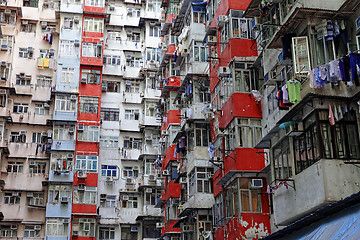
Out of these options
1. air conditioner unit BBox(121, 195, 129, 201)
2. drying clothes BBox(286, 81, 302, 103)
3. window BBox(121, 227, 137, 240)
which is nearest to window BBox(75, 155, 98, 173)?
air conditioner unit BBox(121, 195, 129, 201)

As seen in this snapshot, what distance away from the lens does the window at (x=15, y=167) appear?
3297cm

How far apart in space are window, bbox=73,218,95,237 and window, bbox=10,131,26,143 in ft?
19.7

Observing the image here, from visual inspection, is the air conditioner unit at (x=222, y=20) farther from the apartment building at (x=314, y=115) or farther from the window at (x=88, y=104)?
the window at (x=88, y=104)

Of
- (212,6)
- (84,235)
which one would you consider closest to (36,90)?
(84,235)

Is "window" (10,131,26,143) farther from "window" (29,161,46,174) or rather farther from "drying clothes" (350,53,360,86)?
"drying clothes" (350,53,360,86)

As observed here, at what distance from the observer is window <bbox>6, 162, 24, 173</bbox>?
32969 millimetres

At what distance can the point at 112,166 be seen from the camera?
114 feet

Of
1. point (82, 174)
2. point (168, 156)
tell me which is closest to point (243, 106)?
point (168, 156)

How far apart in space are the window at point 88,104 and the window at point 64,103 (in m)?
0.55

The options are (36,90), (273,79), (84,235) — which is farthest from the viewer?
(36,90)

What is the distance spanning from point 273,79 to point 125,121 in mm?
20804

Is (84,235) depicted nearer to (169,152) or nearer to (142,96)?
(169,152)

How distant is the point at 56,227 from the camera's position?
1242 inches

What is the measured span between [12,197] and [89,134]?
5828 millimetres
